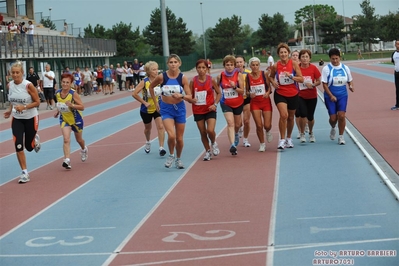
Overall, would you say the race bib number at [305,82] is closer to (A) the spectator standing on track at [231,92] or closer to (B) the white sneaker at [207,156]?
(A) the spectator standing on track at [231,92]

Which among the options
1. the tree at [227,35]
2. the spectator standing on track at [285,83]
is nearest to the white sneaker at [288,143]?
the spectator standing on track at [285,83]

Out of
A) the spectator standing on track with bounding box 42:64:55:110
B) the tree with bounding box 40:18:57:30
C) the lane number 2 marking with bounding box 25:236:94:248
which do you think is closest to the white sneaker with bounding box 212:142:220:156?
the lane number 2 marking with bounding box 25:236:94:248

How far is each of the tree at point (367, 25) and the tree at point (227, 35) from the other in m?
20.0

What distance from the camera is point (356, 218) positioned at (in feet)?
27.2

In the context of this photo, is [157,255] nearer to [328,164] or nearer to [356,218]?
[356,218]

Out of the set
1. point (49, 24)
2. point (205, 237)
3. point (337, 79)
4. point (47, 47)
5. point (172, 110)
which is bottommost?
point (205, 237)

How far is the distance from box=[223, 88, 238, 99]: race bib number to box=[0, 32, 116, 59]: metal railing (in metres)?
23.2

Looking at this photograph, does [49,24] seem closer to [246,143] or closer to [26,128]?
[246,143]

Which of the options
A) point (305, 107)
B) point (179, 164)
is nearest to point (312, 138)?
point (305, 107)

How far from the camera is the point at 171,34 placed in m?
116

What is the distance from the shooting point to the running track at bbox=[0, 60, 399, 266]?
726cm

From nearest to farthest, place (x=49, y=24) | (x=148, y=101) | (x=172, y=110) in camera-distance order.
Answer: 1. (x=172, y=110)
2. (x=148, y=101)
3. (x=49, y=24)

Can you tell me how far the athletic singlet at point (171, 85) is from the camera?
12.6 metres

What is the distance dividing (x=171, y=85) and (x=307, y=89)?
3599 mm
